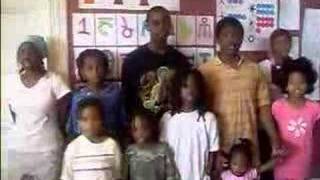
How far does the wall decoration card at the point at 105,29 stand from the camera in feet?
8.83

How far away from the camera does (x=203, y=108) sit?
2525mm

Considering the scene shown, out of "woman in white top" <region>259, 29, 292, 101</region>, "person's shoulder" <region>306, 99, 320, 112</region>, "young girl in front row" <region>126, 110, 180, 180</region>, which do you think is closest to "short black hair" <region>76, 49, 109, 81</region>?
"young girl in front row" <region>126, 110, 180, 180</region>

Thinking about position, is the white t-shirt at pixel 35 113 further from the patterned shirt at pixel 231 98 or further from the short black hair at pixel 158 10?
the patterned shirt at pixel 231 98

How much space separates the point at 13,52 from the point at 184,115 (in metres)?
0.63

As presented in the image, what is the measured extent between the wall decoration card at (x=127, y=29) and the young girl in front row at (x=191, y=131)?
0.29 metres

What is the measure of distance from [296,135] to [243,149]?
230 millimetres

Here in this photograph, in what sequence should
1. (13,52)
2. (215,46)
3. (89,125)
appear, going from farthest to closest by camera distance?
1. (215,46)
2. (13,52)
3. (89,125)

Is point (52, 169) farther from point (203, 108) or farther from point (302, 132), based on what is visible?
point (302, 132)

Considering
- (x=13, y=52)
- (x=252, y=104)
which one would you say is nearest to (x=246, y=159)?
(x=252, y=104)

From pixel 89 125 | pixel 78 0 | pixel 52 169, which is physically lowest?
pixel 52 169

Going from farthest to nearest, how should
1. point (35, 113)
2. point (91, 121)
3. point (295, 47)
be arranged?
1. point (295, 47)
2. point (35, 113)
3. point (91, 121)

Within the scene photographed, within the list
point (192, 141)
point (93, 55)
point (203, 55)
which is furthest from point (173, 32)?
point (192, 141)

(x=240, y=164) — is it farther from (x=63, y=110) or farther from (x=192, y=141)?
(x=63, y=110)

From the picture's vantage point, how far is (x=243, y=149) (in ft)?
8.25
